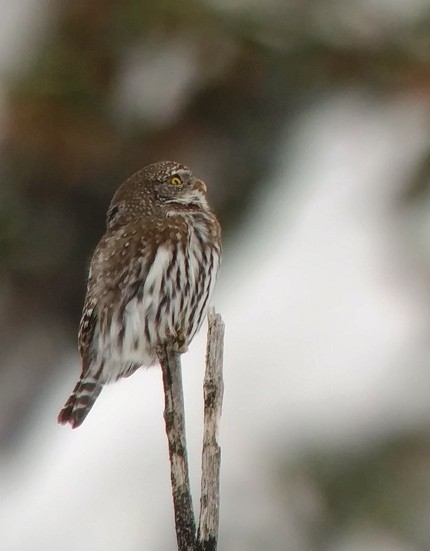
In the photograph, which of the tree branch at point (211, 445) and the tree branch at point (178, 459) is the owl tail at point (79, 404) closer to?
the tree branch at point (178, 459)

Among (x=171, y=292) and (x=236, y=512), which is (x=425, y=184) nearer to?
(x=236, y=512)

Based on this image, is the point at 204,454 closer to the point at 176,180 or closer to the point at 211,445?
the point at 211,445

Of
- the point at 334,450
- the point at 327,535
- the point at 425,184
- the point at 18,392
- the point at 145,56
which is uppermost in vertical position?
the point at 145,56

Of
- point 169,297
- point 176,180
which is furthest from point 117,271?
point 176,180

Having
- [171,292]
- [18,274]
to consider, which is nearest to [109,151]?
[18,274]

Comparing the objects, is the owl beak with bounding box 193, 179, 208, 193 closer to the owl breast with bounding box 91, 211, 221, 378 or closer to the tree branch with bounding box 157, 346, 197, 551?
the owl breast with bounding box 91, 211, 221, 378

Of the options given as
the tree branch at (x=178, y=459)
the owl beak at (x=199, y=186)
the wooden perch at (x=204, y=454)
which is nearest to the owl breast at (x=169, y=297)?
the owl beak at (x=199, y=186)
